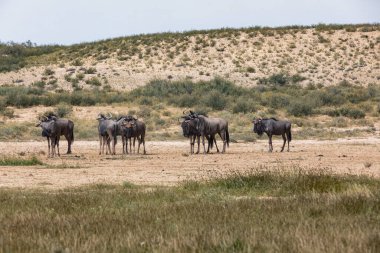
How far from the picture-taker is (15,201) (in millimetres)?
15555

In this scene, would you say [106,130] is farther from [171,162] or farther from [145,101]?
[145,101]

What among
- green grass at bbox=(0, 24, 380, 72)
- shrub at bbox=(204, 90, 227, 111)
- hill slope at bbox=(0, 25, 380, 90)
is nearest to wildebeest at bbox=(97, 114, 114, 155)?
shrub at bbox=(204, 90, 227, 111)

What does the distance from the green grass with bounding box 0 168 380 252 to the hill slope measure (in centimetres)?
5382

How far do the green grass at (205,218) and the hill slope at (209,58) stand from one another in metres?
53.8

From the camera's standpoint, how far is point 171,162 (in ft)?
96.4

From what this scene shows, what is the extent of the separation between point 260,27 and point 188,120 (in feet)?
194

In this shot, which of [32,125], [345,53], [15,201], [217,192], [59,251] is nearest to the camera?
[59,251]

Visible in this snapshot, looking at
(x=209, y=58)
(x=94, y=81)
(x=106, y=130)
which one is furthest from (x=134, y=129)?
(x=209, y=58)

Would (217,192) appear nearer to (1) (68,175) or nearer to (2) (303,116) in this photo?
(1) (68,175)

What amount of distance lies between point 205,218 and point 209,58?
71.7 metres

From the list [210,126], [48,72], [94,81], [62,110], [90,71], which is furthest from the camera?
[48,72]

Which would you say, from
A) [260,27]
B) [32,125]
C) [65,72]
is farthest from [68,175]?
[260,27]

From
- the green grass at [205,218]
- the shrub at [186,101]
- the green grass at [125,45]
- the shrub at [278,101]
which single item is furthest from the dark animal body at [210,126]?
the green grass at [125,45]

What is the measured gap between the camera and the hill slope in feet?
247
